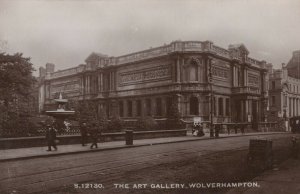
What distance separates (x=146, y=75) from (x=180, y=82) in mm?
A: 6643

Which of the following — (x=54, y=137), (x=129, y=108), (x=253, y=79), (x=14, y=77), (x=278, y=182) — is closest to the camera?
(x=278, y=182)

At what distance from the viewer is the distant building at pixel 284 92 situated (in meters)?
61.7

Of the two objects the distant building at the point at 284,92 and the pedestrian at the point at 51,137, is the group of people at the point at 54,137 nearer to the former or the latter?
the pedestrian at the point at 51,137

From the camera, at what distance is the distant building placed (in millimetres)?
61666

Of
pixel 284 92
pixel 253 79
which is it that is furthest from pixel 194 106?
pixel 284 92

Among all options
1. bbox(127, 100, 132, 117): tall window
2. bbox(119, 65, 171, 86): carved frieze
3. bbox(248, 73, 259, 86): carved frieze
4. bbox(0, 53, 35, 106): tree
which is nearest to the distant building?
bbox(248, 73, 259, 86): carved frieze

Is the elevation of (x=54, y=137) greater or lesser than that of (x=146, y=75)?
lesser

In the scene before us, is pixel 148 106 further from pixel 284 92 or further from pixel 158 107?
pixel 284 92

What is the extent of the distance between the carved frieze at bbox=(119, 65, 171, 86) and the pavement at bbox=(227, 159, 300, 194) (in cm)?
3495

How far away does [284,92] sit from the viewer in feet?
204

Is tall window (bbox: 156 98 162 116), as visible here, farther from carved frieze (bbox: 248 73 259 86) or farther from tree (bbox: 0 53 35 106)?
tree (bbox: 0 53 35 106)

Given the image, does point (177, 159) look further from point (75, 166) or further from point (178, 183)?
point (178, 183)

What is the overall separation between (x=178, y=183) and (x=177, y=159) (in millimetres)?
5237

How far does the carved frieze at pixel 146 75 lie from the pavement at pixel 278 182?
115ft
